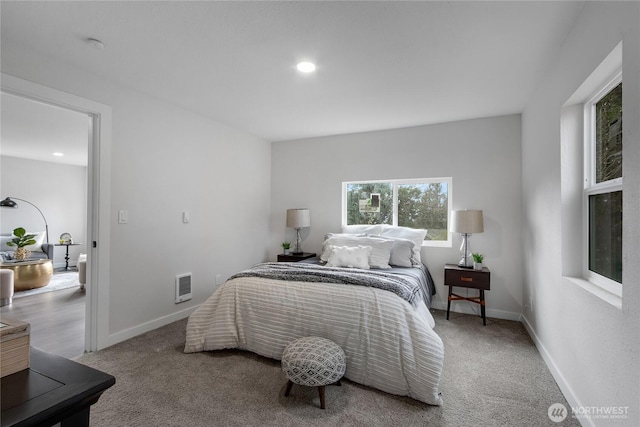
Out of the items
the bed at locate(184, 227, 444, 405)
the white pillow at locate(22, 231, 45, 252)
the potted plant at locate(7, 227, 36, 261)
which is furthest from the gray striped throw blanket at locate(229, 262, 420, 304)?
the white pillow at locate(22, 231, 45, 252)

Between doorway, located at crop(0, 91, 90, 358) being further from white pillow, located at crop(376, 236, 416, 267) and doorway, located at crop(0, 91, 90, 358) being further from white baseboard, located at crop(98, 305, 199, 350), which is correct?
white pillow, located at crop(376, 236, 416, 267)

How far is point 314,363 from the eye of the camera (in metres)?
1.89

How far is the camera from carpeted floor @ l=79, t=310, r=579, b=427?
5.98ft

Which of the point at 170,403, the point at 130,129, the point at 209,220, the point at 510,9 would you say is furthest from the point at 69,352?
the point at 510,9

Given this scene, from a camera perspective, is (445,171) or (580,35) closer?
(580,35)

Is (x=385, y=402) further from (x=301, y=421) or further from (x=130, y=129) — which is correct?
(x=130, y=129)

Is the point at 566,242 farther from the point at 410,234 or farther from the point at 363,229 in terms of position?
the point at 363,229

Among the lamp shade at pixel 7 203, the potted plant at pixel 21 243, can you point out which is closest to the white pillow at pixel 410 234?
the potted plant at pixel 21 243

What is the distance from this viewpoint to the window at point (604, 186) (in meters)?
1.67

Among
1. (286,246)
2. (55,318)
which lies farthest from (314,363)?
(55,318)

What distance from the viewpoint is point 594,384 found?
5.37 feet

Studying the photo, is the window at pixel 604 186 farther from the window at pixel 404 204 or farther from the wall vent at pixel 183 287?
the wall vent at pixel 183 287

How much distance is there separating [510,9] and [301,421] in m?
2.64

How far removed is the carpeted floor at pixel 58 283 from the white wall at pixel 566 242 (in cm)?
635
